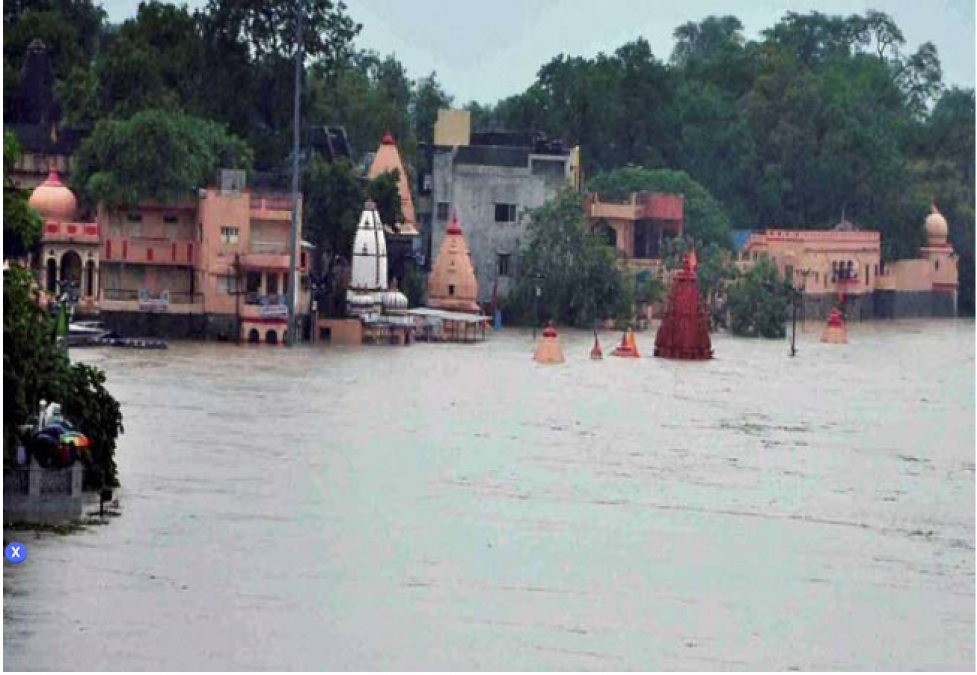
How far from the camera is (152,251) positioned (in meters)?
70.9

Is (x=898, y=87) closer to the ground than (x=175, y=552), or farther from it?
farther from it

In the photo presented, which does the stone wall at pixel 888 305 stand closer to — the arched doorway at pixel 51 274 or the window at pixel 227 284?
the window at pixel 227 284

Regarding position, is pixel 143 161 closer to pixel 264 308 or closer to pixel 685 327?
pixel 264 308

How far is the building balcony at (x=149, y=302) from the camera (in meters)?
68.5

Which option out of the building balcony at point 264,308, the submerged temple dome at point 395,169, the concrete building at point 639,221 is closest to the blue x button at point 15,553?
the building balcony at point 264,308

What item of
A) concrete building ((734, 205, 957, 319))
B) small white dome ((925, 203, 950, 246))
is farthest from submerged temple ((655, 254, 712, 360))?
small white dome ((925, 203, 950, 246))

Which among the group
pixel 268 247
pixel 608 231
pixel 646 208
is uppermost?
pixel 646 208

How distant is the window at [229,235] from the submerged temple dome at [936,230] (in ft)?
129

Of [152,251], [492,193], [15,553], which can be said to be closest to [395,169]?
[492,193]

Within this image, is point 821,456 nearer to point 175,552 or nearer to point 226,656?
point 175,552

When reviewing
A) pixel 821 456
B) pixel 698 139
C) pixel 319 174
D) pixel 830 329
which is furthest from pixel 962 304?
pixel 821 456

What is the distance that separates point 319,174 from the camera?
75938 mm

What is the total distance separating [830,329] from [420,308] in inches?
369

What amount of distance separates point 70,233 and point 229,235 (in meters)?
3.03
